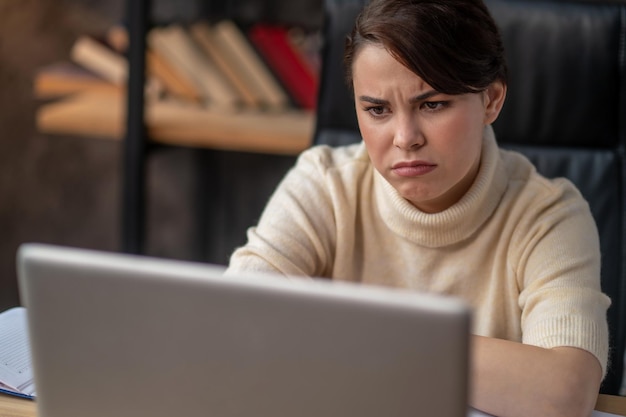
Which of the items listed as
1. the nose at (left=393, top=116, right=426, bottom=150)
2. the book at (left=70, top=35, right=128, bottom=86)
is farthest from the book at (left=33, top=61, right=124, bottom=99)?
the nose at (left=393, top=116, right=426, bottom=150)

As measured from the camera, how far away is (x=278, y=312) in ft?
2.20

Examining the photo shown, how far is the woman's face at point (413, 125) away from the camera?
3.79ft

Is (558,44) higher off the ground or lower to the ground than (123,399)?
higher

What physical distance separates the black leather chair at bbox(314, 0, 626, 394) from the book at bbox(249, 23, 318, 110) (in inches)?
33.9

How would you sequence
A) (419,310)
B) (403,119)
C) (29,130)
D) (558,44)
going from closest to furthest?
(419,310) < (403,119) < (558,44) < (29,130)

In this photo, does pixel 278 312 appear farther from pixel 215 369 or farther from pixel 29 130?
pixel 29 130

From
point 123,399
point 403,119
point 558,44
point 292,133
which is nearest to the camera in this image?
point 123,399

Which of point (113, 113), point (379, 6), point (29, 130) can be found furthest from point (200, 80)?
point (379, 6)

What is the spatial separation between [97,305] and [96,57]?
1958 millimetres

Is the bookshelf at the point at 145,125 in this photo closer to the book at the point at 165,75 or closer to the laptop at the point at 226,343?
the book at the point at 165,75

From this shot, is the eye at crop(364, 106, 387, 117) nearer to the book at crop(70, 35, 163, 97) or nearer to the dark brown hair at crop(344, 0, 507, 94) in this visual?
the dark brown hair at crop(344, 0, 507, 94)

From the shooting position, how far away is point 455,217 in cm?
130

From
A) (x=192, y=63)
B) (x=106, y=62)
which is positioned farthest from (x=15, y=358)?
(x=106, y=62)

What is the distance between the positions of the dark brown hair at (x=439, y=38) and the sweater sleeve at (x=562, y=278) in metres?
0.24
